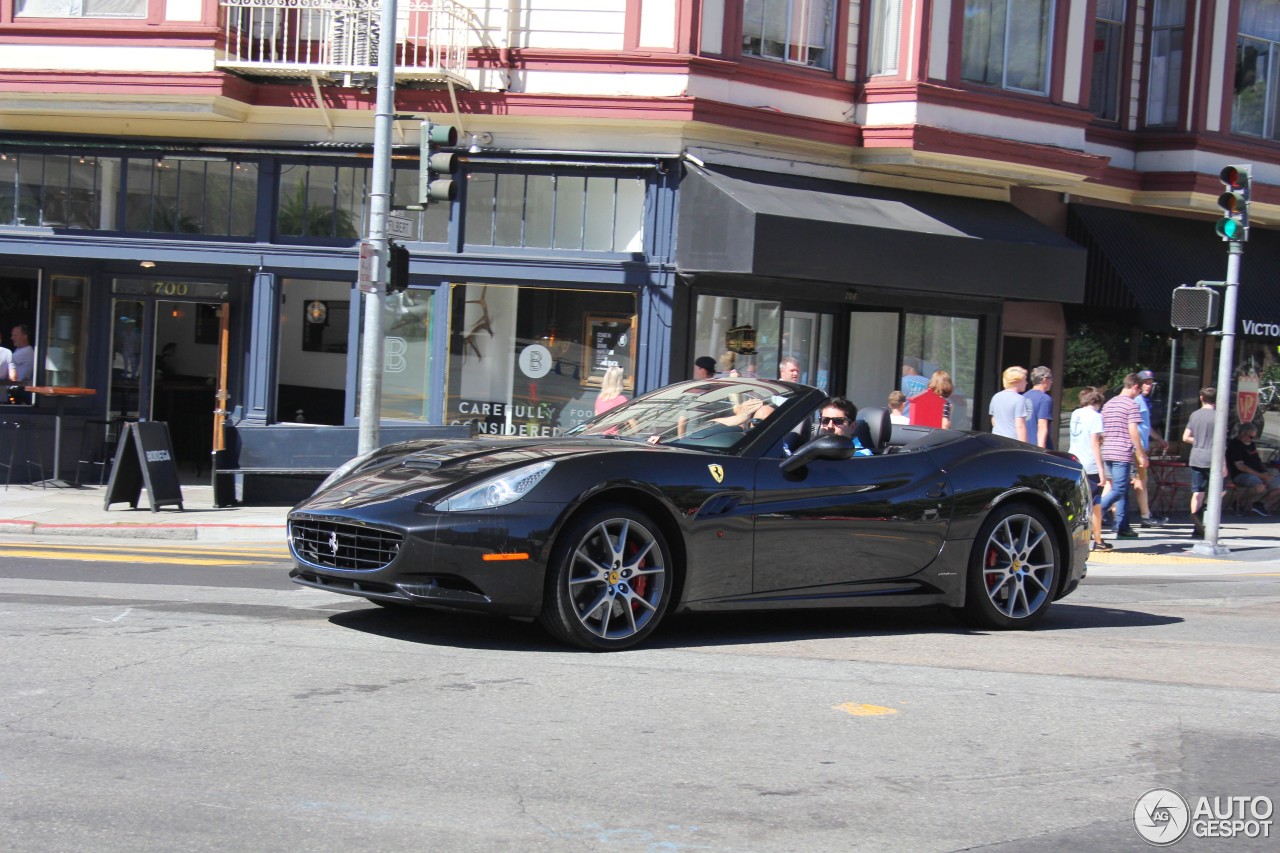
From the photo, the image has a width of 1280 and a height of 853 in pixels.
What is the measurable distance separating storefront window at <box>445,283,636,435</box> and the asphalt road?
8.61 m

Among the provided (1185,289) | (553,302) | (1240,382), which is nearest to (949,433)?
(1185,289)

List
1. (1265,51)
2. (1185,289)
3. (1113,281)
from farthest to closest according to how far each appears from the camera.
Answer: (1265,51)
(1113,281)
(1185,289)

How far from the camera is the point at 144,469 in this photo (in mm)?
14422

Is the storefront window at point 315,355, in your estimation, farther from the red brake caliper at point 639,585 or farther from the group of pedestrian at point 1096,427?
the red brake caliper at point 639,585

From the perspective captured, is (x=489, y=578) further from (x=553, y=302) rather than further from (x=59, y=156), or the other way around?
(x=59, y=156)

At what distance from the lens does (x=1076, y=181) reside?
18.9 m

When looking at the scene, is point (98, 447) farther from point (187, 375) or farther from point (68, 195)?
point (68, 195)

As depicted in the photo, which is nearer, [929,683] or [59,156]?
[929,683]

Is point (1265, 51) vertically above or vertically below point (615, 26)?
above

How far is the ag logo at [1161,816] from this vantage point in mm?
4730

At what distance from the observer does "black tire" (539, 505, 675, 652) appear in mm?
6867

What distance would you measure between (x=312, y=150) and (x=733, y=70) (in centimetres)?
516

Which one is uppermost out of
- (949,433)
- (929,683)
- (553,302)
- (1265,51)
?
(1265,51)

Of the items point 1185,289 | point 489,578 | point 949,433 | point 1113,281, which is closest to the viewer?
point 489,578
